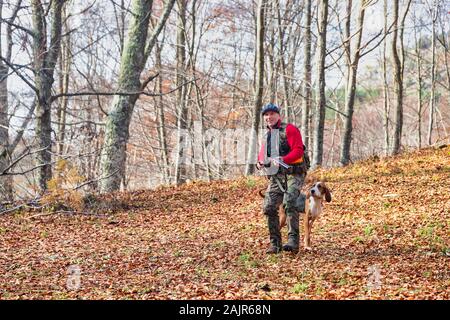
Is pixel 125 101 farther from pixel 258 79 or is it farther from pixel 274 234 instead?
pixel 274 234

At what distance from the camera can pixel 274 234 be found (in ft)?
29.8

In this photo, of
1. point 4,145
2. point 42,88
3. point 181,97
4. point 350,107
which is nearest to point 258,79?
point 350,107

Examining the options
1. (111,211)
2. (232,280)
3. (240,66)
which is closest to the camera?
(232,280)

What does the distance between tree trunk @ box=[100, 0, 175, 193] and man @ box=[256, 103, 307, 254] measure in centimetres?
826

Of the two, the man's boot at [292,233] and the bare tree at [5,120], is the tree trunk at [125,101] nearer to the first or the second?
the bare tree at [5,120]

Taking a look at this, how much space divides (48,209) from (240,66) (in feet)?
72.2

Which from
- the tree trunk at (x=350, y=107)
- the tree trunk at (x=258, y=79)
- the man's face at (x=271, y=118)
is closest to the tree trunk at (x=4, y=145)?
the man's face at (x=271, y=118)

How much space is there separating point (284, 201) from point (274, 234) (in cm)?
49

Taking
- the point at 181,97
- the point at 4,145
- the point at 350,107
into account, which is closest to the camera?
the point at 4,145

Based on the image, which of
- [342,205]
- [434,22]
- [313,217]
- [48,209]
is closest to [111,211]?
[48,209]

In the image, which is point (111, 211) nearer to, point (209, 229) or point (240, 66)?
point (209, 229)

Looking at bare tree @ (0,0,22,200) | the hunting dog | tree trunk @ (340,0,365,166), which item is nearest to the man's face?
the hunting dog

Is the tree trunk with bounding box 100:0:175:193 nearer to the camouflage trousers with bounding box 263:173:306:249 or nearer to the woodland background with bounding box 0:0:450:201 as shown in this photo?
the woodland background with bounding box 0:0:450:201
